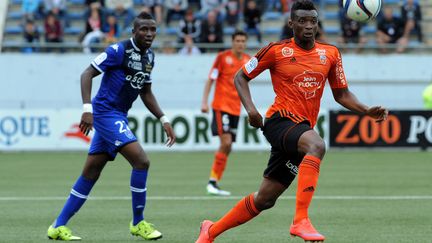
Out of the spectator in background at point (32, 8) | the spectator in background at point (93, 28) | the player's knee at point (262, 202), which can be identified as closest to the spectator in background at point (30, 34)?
the spectator in background at point (32, 8)

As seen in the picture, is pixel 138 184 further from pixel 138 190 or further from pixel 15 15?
pixel 15 15

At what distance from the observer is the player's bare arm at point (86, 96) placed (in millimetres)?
8945

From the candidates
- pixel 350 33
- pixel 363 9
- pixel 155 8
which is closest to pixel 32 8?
pixel 155 8

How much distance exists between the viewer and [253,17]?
28.3 metres

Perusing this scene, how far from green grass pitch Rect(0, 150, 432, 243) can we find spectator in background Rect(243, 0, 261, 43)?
731 cm

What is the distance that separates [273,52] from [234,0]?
833 inches

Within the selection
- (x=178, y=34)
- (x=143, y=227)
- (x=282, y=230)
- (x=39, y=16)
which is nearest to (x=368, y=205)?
(x=282, y=230)

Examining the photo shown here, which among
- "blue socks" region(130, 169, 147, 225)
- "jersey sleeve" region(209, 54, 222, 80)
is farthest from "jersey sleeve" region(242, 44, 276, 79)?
"jersey sleeve" region(209, 54, 222, 80)

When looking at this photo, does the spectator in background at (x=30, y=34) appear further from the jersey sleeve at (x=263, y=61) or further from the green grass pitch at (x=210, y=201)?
the jersey sleeve at (x=263, y=61)

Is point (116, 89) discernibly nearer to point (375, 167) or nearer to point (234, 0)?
point (375, 167)

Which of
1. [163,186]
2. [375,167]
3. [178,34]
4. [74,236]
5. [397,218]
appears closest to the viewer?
[74,236]

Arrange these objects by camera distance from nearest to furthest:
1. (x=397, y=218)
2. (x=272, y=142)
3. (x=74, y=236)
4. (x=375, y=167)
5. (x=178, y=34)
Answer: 1. (x=272, y=142)
2. (x=74, y=236)
3. (x=397, y=218)
4. (x=375, y=167)
5. (x=178, y=34)

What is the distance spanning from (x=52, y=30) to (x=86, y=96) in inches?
761

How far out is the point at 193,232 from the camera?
32.6 feet
